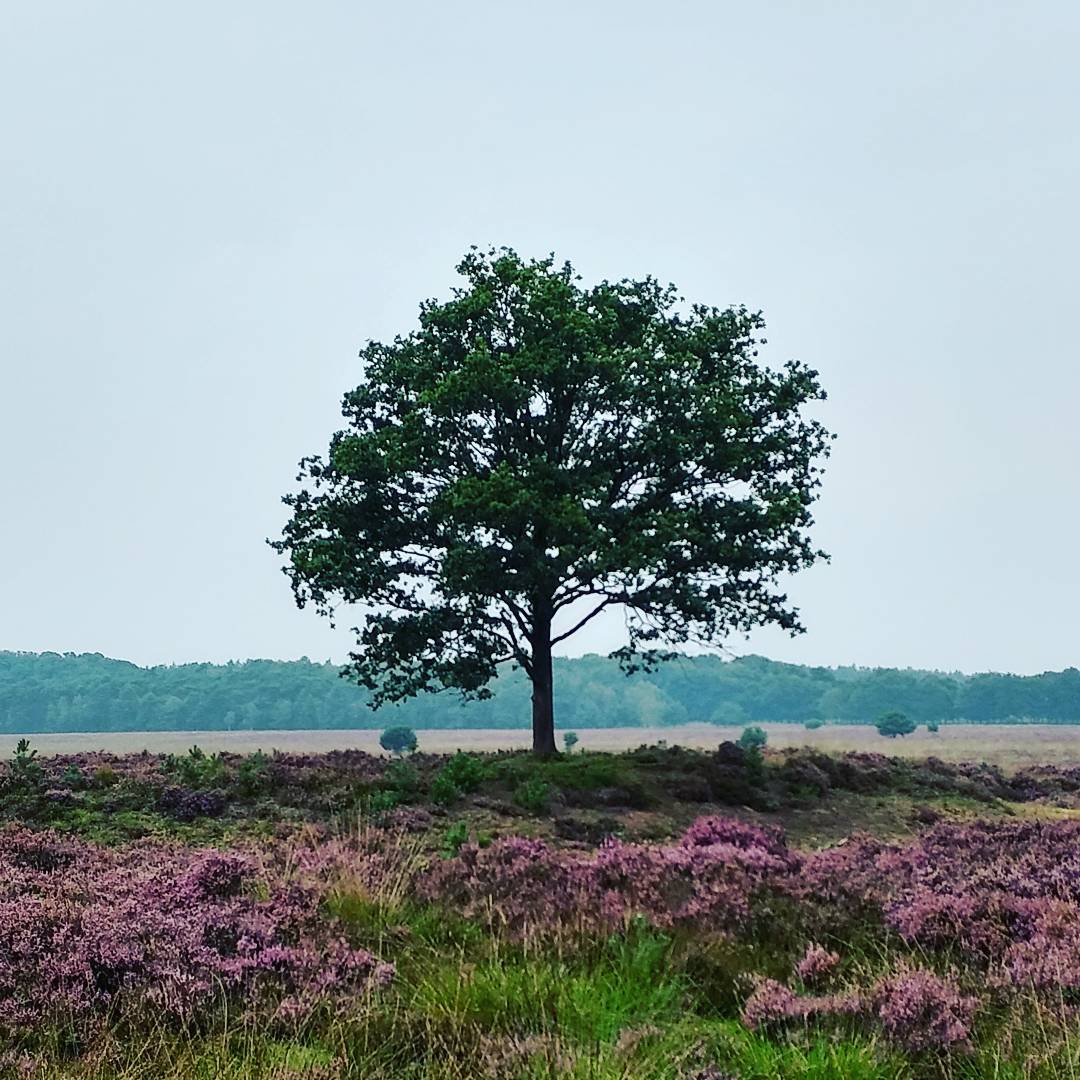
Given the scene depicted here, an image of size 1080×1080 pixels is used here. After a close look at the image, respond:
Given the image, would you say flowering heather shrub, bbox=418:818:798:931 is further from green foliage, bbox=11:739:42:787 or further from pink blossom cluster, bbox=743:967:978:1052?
green foliage, bbox=11:739:42:787

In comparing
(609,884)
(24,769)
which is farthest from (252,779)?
(609,884)

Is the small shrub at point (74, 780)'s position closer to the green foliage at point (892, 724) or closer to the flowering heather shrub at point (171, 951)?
the flowering heather shrub at point (171, 951)

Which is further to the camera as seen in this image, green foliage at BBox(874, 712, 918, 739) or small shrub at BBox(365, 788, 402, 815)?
green foliage at BBox(874, 712, 918, 739)

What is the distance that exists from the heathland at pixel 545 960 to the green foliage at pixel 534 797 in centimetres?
641

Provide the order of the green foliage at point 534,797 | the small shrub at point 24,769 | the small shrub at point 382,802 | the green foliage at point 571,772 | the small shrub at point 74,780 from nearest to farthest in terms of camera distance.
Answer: the small shrub at point 382,802 < the green foliage at point 534,797 < the small shrub at point 24,769 < the small shrub at point 74,780 < the green foliage at point 571,772

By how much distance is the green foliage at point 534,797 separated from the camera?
68.1 feet

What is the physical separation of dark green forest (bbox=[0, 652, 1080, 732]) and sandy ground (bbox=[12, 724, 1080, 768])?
376cm

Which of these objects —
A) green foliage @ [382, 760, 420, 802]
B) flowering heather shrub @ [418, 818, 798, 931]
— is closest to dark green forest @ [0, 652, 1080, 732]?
green foliage @ [382, 760, 420, 802]

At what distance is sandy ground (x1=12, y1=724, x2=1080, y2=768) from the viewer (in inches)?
2985

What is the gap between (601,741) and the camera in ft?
407

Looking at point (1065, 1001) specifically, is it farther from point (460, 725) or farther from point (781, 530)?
point (460, 725)

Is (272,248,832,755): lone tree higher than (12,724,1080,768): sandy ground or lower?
higher

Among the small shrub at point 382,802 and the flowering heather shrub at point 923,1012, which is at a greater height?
the flowering heather shrub at point 923,1012

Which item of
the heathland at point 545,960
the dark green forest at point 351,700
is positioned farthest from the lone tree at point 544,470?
the dark green forest at point 351,700
